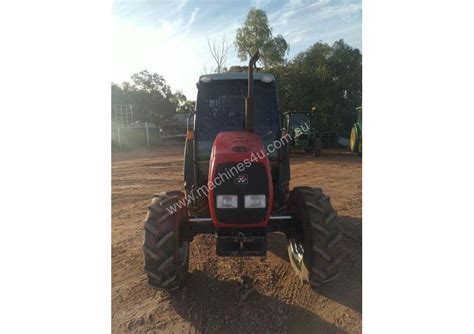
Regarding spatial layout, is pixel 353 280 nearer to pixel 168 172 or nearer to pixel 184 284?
pixel 184 284

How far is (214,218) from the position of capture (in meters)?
2.45

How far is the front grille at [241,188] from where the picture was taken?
2.37 m

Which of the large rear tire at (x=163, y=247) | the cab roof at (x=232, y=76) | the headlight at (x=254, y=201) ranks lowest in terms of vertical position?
the large rear tire at (x=163, y=247)

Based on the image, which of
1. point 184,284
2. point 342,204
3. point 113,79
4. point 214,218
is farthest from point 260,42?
point 342,204

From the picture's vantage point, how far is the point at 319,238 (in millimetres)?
2535

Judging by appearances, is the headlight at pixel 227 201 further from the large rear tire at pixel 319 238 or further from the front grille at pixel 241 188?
the large rear tire at pixel 319 238

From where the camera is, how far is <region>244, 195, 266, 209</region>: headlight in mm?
2379

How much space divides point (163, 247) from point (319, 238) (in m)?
1.22

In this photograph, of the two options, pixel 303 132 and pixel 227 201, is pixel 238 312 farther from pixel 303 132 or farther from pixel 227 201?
pixel 303 132

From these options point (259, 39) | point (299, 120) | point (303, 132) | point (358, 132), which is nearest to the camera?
point (259, 39)

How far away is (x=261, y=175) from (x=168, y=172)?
6.21 meters

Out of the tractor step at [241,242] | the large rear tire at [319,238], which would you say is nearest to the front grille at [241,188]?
the tractor step at [241,242]

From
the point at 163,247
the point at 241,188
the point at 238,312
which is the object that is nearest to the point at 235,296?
the point at 238,312

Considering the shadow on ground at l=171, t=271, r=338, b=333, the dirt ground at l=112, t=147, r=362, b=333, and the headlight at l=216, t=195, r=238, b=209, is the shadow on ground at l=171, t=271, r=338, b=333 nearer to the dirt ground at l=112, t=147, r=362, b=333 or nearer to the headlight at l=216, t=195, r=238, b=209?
the dirt ground at l=112, t=147, r=362, b=333
